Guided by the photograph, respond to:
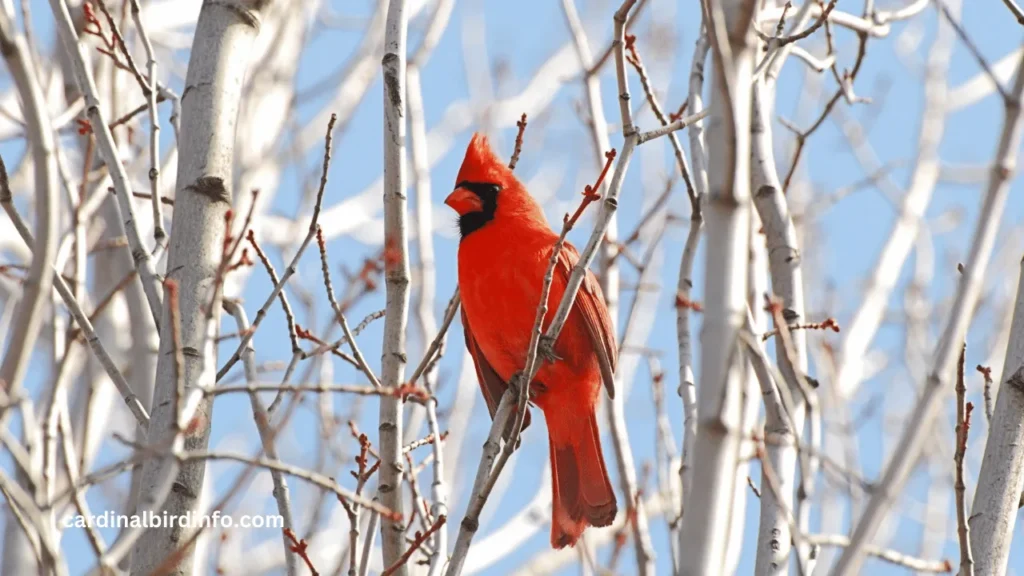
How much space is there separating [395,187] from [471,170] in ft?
4.50

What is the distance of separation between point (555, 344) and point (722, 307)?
6.68 ft

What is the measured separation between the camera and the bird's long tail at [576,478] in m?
3.57

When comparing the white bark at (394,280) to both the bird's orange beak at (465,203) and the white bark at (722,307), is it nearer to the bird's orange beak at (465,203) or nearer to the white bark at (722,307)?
the white bark at (722,307)

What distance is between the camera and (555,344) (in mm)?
3535

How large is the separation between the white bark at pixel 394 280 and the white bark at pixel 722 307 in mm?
1067

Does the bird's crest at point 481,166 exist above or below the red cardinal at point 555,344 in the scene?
above

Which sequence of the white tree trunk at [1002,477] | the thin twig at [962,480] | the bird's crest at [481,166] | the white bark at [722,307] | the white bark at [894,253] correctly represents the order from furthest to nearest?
the white bark at [894,253] < the bird's crest at [481,166] < the white tree trunk at [1002,477] < the thin twig at [962,480] < the white bark at [722,307]

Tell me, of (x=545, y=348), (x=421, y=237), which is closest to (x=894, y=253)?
(x=421, y=237)

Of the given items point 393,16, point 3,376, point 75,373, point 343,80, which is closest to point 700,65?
point 393,16

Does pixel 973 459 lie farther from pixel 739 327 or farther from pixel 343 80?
pixel 739 327

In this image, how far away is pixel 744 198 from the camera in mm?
1525

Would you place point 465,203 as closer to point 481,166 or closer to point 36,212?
point 481,166

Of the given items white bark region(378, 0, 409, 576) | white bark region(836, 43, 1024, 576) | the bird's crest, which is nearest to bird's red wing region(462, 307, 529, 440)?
the bird's crest

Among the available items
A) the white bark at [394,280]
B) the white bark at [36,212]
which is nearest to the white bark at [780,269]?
the white bark at [394,280]
